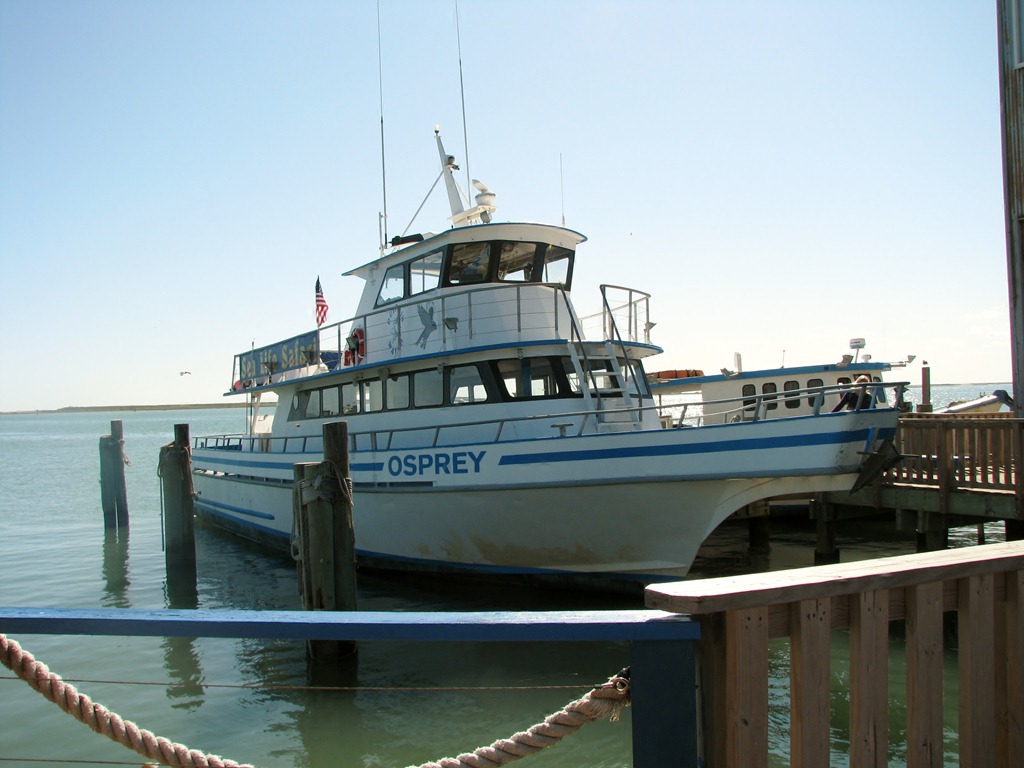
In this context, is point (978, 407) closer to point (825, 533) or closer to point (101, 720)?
point (825, 533)

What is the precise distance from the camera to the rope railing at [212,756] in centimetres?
215

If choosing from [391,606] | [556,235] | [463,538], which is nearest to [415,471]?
[463,538]

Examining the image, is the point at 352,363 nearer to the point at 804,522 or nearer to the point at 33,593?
the point at 33,593

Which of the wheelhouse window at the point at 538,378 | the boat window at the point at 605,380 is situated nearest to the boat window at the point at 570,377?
the wheelhouse window at the point at 538,378

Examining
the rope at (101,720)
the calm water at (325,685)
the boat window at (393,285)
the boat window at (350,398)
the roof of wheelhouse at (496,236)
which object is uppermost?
the roof of wheelhouse at (496,236)

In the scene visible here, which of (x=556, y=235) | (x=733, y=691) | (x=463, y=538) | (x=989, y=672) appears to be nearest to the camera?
(x=733, y=691)

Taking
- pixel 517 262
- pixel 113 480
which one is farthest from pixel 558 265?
pixel 113 480

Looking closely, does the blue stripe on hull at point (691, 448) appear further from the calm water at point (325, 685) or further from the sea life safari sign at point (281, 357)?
the sea life safari sign at point (281, 357)

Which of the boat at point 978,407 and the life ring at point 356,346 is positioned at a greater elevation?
the life ring at point 356,346

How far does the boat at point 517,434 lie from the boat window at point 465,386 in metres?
0.02

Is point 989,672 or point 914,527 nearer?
point 989,672

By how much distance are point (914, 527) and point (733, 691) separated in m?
10.5

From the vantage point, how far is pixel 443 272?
454 inches

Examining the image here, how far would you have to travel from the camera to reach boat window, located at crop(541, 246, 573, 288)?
39.7ft
